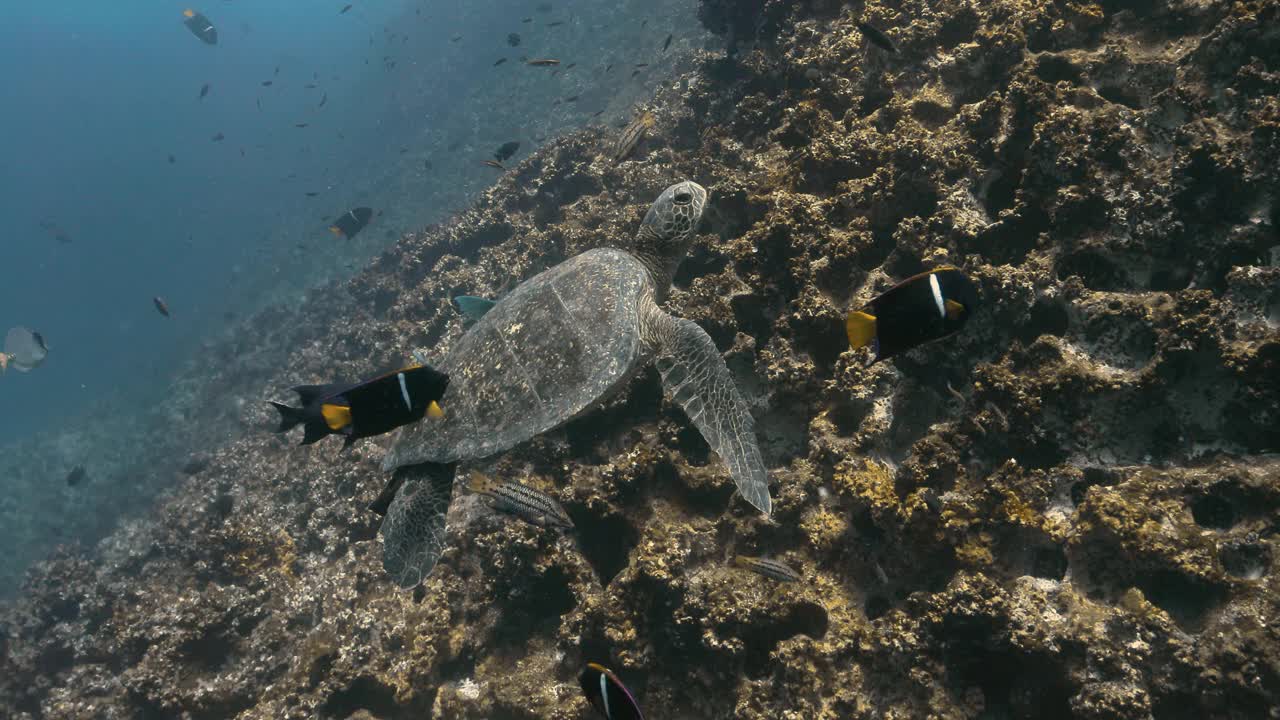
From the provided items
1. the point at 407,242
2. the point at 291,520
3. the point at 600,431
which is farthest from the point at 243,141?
the point at 600,431

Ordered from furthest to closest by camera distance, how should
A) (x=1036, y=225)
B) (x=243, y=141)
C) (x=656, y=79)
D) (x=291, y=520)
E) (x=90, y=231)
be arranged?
(x=243, y=141) → (x=90, y=231) → (x=656, y=79) → (x=291, y=520) → (x=1036, y=225)

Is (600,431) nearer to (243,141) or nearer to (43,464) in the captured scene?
(43,464)

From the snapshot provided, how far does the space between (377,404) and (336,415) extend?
0.18 m

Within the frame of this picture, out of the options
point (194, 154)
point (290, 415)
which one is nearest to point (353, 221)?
point (290, 415)

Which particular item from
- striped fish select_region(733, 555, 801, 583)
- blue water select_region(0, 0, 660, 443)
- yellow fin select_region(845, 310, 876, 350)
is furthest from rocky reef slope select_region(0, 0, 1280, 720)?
blue water select_region(0, 0, 660, 443)

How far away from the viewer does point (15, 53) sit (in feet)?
324

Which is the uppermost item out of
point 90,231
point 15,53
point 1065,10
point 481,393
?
point 15,53

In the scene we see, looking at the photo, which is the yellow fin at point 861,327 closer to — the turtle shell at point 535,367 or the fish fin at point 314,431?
the turtle shell at point 535,367

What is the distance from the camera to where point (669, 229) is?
4.96 meters

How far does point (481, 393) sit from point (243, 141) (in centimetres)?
9128

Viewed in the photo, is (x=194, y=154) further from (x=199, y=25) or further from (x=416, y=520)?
(x=416, y=520)

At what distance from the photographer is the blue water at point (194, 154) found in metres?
30.3

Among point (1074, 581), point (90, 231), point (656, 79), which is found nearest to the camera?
point (1074, 581)

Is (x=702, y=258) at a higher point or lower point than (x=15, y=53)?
lower
